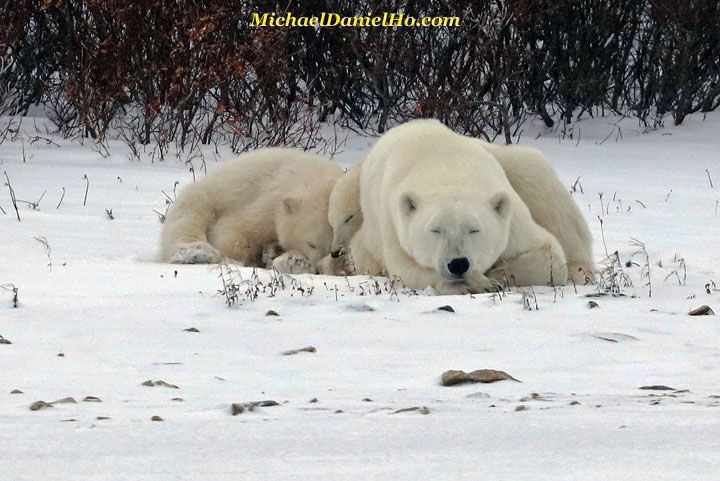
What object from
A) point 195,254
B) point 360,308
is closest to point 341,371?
point 360,308

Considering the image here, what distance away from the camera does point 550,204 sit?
19.7ft

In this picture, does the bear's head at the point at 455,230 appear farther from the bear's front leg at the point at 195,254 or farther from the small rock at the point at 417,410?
the small rock at the point at 417,410

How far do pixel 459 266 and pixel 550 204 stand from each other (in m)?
1.18

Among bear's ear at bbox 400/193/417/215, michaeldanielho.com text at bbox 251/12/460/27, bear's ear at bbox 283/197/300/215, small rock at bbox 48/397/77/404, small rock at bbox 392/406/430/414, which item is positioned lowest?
small rock at bbox 48/397/77/404

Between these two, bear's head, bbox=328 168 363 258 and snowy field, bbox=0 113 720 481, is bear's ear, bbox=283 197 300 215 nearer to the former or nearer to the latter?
bear's head, bbox=328 168 363 258

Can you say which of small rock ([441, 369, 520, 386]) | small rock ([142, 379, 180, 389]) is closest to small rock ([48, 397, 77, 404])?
small rock ([142, 379, 180, 389])

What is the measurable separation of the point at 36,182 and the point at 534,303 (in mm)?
5417

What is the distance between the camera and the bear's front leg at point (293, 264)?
6301 millimetres

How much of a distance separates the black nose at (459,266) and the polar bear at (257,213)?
4.92ft

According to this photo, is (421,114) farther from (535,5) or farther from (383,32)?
(535,5)

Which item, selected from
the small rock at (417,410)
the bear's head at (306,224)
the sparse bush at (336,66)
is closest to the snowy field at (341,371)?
the small rock at (417,410)

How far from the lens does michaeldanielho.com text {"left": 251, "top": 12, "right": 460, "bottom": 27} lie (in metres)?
11.5

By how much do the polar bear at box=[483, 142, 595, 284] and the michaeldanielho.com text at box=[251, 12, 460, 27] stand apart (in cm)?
558

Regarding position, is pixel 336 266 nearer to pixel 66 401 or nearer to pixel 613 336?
pixel 613 336
